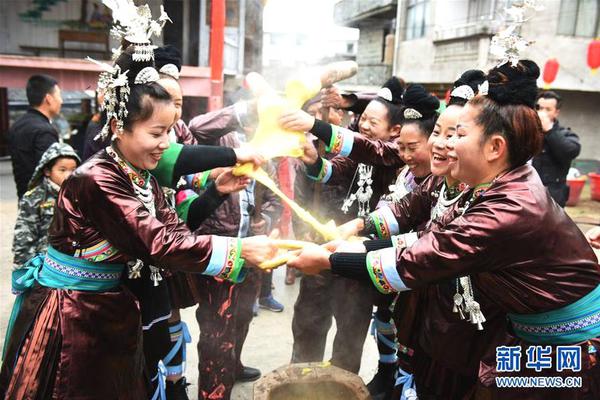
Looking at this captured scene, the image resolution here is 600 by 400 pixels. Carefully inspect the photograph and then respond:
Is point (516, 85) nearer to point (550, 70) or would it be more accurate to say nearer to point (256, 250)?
point (256, 250)

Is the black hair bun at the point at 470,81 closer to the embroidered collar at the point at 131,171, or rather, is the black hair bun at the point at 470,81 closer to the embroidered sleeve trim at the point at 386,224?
the embroidered sleeve trim at the point at 386,224

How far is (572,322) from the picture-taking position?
2.03 m

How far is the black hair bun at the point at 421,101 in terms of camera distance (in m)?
3.15

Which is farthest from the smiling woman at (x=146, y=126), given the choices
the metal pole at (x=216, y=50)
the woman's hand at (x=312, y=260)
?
the metal pole at (x=216, y=50)

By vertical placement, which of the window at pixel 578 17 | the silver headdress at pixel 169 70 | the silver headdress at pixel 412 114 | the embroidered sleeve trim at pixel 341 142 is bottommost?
the embroidered sleeve trim at pixel 341 142

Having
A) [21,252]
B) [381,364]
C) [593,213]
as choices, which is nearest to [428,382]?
[381,364]

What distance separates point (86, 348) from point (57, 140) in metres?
3.73

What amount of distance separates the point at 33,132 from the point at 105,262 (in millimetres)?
3489

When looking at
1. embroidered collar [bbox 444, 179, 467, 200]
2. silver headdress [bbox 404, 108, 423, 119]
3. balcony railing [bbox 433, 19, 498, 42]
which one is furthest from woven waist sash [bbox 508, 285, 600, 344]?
balcony railing [bbox 433, 19, 498, 42]

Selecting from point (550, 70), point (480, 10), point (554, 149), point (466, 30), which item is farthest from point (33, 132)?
point (480, 10)

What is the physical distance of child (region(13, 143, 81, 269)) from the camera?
3877 mm

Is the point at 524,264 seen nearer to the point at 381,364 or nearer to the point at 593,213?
the point at 381,364

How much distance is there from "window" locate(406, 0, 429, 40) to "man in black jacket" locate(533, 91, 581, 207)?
10.1 m

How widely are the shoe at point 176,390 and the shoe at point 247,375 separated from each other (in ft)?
2.22
